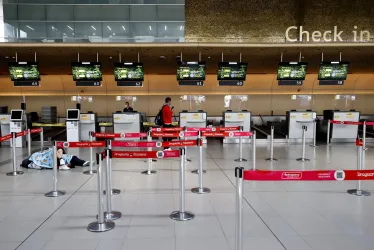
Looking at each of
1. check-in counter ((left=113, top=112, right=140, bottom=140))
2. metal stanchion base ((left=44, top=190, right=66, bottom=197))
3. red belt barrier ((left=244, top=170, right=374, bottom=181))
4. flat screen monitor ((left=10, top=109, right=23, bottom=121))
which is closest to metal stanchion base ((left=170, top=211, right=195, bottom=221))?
red belt barrier ((left=244, top=170, right=374, bottom=181))

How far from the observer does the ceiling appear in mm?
10352

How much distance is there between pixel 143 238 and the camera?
423 cm

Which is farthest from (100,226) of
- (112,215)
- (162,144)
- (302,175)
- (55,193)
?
(302,175)

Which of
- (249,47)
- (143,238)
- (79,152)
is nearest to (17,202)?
(143,238)

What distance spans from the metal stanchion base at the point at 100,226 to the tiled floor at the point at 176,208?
78mm

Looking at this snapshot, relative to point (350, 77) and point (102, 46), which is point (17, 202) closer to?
point (102, 46)

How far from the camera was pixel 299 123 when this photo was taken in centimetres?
1300

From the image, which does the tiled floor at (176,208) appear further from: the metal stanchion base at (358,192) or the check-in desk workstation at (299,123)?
the check-in desk workstation at (299,123)

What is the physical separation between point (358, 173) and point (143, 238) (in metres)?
2.84

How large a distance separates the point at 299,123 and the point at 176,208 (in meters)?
9.10

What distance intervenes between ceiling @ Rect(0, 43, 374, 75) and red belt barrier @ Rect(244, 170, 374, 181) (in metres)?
7.14

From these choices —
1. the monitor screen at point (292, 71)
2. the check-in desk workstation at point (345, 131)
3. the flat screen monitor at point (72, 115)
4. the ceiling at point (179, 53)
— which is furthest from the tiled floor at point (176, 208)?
the check-in desk workstation at point (345, 131)

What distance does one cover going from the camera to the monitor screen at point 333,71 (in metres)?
11.8

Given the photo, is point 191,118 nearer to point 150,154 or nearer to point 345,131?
point 345,131
